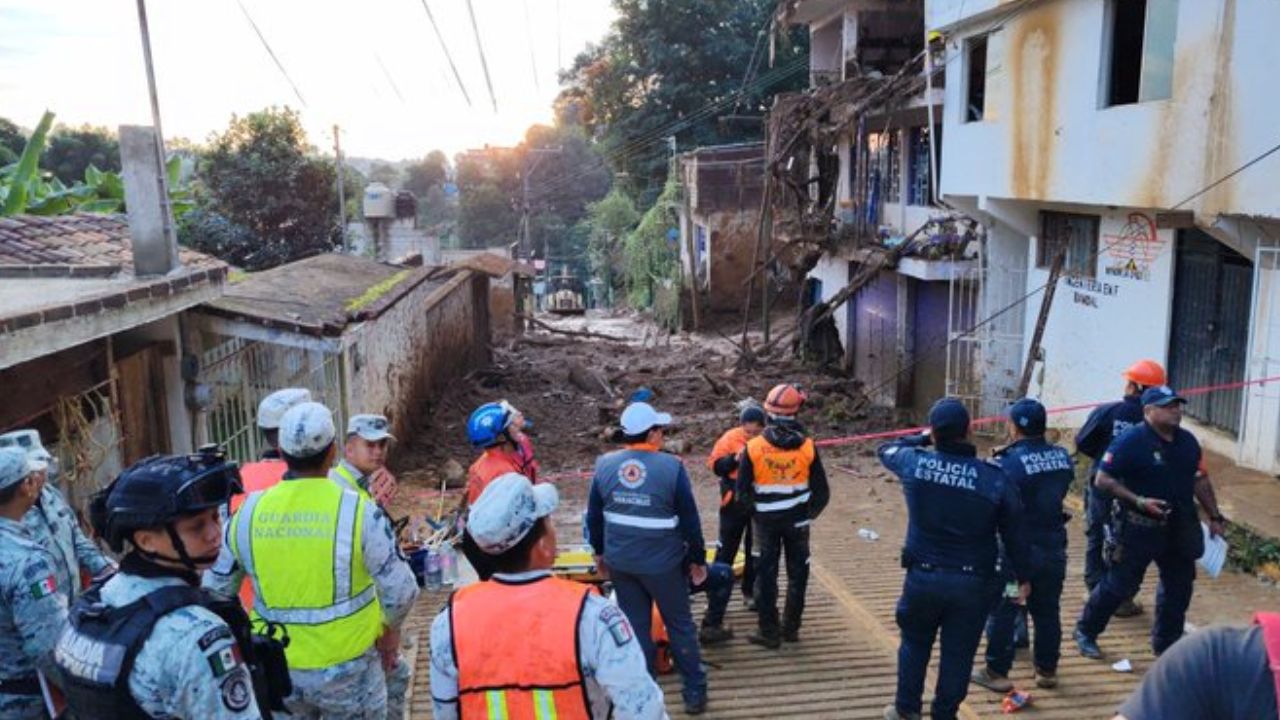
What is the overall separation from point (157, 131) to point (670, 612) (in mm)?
5832

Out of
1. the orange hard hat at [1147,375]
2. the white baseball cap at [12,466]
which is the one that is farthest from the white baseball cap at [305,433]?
the orange hard hat at [1147,375]

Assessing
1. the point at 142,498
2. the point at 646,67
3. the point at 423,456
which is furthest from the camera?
the point at 646,67

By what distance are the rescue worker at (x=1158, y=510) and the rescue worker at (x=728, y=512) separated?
7.22 ft

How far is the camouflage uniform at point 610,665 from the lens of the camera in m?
2.75

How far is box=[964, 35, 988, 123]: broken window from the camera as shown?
594 inches

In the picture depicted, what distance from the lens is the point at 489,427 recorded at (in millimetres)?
5699

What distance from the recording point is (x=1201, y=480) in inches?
236

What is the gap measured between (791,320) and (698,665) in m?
25.2

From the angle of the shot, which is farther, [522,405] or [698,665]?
[522,405]

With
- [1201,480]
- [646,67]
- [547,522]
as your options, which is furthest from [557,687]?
[646,67]

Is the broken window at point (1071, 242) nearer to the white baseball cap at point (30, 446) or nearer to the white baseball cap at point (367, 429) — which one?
the white baseball cap at point (367, 429)

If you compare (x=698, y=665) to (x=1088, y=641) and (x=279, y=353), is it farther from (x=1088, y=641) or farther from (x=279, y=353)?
(x=279, y=353)

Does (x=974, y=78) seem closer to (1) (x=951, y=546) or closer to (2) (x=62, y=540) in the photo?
(1) (x=951, y=546)

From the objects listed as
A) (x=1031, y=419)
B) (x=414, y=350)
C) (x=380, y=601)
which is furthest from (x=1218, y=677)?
(x=414, y=350)
